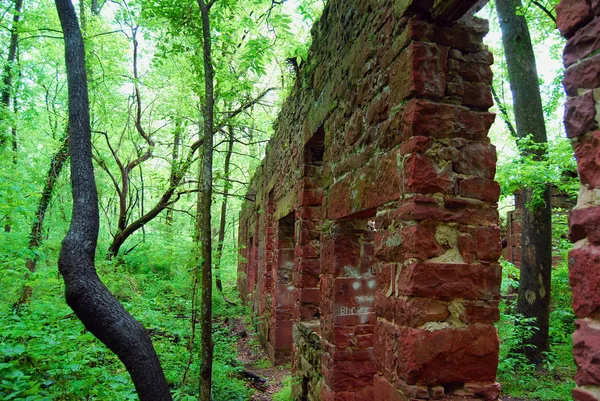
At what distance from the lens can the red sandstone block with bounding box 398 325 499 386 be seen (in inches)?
91.0

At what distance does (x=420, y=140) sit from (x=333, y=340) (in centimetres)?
218

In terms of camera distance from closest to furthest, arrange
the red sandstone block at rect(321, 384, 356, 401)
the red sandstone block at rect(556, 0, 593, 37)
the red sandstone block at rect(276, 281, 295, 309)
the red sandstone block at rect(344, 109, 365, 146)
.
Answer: the red sandstone block at rect(556, 0, 593, 37) → the red sandstone block at rect(344, 109, 365, 146) → the red sandstone block at rect(321, 384, 356, 401) → the red sandstone block at rect(276, 281, 295, 309)

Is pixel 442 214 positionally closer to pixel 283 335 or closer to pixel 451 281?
pixel 451 281

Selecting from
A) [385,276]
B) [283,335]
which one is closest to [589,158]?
[385,276]

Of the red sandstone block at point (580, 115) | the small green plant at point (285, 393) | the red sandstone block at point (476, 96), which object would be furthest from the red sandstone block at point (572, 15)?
the small green plant at point (285, 393)

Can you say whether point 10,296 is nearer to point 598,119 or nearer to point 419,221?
point 419,221

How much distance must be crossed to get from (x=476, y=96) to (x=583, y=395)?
1883 mm

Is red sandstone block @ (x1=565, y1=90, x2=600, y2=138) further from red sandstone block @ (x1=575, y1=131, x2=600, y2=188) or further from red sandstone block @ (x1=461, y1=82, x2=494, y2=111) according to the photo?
red sandstone block @ (x1=461, y1=82, x2=494, y2=111)

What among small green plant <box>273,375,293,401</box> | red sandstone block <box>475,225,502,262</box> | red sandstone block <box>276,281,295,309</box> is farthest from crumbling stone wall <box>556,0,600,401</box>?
red sandstone block <box>276,281,295,309</box>

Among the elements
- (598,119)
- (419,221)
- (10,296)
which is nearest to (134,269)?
(10,296)

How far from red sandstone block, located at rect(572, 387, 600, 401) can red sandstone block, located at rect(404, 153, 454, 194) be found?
1342 mm

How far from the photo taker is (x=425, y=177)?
2434 millimetres

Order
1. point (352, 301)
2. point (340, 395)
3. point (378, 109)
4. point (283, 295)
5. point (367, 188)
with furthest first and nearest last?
point (283, 295), point (352, 301), point (340, 395), point (367, 188), point (378, 109)

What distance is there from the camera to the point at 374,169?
304cm
